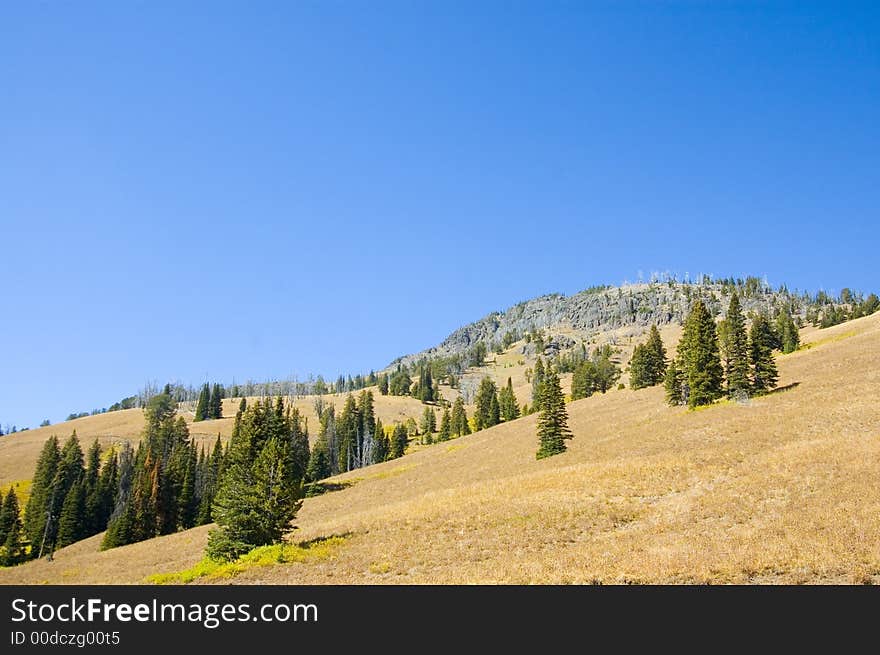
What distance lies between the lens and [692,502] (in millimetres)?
28312

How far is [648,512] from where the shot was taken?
28172 millimetres

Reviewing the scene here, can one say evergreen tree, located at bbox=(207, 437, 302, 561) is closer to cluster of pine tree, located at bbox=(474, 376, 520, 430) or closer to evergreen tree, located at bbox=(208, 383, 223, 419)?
cluster of pine tree, located at bbox=(474, 376, 520, 430)

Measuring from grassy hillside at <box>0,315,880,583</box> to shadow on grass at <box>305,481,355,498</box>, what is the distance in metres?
11.0

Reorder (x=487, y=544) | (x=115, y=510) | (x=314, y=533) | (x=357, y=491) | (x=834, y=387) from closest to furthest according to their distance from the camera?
1. (x=487, y=544)
2. (x=314, y=533)
3. (x=834, y=387)
4. (x=357, y=491)
5. (x=115, y=510)

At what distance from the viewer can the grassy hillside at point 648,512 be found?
57.9 ft

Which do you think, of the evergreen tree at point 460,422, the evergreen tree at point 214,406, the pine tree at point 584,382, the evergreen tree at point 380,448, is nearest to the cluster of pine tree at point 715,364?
the pine tree at point 584,382

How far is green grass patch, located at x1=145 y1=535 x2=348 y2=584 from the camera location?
25469 mm

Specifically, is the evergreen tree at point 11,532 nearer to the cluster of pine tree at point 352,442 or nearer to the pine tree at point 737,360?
the cluster of pine tree at point 352,442

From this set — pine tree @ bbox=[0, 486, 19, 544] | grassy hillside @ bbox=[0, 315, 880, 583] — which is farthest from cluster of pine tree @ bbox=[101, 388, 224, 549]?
pine tree @ bbox=[0, 486, 19, 544]

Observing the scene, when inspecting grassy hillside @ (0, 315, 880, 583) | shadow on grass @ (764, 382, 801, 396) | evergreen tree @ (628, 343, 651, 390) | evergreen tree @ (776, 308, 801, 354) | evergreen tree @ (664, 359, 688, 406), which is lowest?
grassy hillside @ (0, 315, 880, 583)

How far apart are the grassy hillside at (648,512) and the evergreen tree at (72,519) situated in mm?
25141
